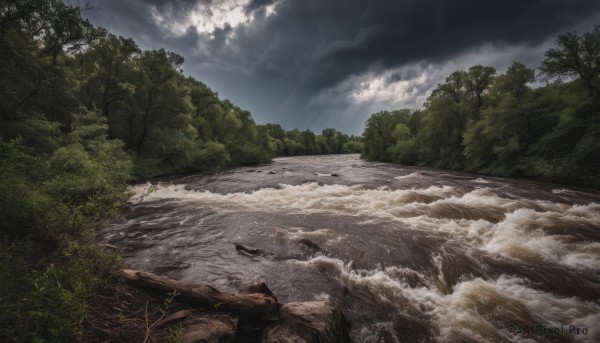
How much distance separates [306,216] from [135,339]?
779 centimetres

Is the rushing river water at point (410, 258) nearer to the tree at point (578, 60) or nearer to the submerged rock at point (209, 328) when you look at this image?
the submerged rock at point (209, 328)

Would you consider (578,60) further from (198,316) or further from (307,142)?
(307,142)

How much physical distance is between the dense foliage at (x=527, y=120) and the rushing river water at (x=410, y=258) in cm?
880

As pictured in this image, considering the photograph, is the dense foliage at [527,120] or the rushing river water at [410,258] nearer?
the rushing river water at [410,258]

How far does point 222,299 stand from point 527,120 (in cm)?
3104

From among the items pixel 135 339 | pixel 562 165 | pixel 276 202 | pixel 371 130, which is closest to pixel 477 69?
pixel 562 165

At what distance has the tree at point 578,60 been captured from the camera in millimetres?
18750

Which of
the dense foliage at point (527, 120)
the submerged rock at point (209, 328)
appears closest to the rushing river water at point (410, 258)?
the submerged rock at point (209, 328)

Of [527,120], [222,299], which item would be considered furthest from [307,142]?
[222,299]

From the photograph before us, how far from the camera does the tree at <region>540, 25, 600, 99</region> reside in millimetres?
18750

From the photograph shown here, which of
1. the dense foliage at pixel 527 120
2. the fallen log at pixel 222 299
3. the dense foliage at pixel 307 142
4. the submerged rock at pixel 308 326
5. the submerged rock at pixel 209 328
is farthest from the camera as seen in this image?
the dense foliage at pixel 307 142

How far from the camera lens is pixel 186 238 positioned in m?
8.17

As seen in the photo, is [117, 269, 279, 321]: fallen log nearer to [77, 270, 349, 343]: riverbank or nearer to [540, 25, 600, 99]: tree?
[77, 270, 349, 343]: riverbank

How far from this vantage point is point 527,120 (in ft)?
75.9
